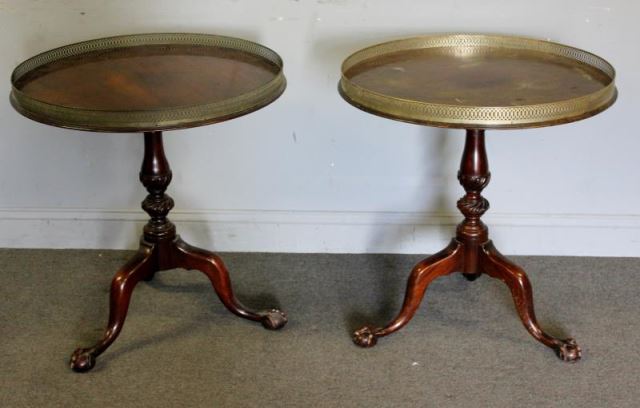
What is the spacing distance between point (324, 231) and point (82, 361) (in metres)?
0.97

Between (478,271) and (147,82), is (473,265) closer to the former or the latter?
(478,271)

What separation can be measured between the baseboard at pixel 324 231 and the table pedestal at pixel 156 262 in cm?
47

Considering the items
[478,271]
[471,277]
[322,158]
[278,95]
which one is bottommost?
[471,277]

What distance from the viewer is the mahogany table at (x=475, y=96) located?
194 cm

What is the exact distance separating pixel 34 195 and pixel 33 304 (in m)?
0.47

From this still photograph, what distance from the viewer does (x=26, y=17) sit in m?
2.73

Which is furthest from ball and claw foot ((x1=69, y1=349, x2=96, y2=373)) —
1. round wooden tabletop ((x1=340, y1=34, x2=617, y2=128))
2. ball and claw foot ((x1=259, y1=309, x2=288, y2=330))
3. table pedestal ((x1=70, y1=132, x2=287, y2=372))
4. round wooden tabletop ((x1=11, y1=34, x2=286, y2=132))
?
round wooden tabletop ((x1=340, y1=34, x2=617, y2=128))

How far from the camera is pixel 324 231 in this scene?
9.73 feet

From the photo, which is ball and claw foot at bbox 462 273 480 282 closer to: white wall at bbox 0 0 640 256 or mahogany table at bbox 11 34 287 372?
white wall at bbox 0 0 640 256

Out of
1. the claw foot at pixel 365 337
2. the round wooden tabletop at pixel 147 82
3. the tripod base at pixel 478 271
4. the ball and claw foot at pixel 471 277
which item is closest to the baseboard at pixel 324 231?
the ball and claw foot at pixel 471 277

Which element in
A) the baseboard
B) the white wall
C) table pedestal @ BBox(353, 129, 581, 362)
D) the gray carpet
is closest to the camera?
the gray carpet

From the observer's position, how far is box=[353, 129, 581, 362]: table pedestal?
235 centimetres

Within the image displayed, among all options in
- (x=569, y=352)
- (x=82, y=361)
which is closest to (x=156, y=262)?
(x=82, y=361)

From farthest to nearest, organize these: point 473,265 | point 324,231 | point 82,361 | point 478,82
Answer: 1. point 324,231
2. point 473,265
3. point 82,361
4. point 478,82
